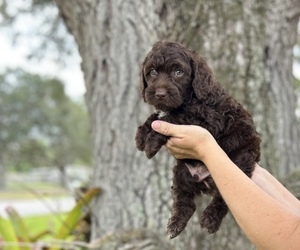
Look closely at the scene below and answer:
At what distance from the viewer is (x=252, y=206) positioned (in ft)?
5.56

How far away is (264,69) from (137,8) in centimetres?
92

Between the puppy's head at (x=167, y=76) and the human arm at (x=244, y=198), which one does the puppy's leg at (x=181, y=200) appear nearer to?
the human arm at (x=244, y=198)

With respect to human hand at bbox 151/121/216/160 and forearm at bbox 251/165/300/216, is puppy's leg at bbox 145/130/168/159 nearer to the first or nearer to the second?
human hand at bbox 151/121/216/160

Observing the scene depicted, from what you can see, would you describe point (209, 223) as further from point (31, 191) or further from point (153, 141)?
point (31, 191)

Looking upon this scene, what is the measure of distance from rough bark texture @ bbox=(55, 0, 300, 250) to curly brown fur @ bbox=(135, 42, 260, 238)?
167 centimetres

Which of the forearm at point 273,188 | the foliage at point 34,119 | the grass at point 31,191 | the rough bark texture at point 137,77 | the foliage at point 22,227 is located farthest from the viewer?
the foliage at point 34,119

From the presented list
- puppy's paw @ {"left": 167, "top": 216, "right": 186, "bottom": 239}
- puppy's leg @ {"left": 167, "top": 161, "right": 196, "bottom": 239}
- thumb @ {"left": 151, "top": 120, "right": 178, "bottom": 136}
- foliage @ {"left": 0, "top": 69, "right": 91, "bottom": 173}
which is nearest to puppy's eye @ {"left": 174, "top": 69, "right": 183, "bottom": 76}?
thumb @ {"left": 151, "top": 120, "right": 178, "bottom": 136}

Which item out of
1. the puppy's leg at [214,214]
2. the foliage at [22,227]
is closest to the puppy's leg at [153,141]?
the puppy's leg at [214,214]

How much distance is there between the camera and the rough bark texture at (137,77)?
3.51 metres

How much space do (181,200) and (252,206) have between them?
0.79 ft

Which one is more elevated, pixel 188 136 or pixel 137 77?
pixel 137 77

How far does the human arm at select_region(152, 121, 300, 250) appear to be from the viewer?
5.53 ft

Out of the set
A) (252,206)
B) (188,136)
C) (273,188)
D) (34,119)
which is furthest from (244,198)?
(34,119)

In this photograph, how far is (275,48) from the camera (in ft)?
11.9
